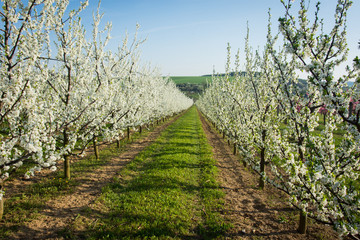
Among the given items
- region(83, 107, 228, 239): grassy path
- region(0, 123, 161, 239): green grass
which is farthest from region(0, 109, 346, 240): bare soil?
region(83, 107, 228, 239): grassy path

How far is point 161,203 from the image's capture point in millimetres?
7012

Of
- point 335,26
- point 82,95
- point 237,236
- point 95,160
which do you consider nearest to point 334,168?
point 237,236

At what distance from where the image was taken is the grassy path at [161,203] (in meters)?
5.61

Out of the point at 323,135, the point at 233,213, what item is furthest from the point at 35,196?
the point at 323,135

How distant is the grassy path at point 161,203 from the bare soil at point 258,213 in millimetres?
519

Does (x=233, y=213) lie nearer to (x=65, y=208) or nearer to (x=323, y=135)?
(x=323, y=135)

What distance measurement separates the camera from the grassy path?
561cm

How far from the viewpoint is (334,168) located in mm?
4805

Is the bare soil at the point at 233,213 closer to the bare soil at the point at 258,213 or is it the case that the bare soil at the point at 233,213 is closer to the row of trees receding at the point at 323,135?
the bare soil at the point at 258,213

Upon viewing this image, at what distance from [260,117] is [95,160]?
32.1 ft

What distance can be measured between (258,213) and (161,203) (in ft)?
12.0

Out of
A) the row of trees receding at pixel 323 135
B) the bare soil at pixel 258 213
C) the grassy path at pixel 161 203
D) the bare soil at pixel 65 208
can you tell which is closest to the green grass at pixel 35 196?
the bare soil at pixel 65 208

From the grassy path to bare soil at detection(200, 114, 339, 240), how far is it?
0.52 metres

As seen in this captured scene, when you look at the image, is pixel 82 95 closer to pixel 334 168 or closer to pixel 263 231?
pixel 263 231
